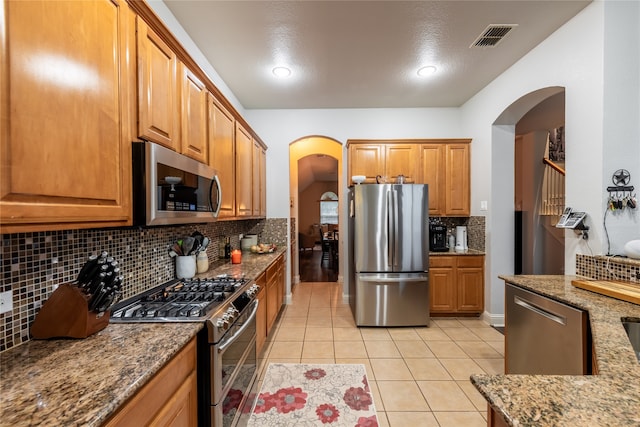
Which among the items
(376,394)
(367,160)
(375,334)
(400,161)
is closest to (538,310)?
(376,394)

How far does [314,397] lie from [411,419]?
694 millimetres

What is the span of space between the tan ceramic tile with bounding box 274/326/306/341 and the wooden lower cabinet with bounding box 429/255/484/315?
1.72 m

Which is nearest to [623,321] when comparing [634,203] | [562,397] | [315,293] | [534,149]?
[562,397]

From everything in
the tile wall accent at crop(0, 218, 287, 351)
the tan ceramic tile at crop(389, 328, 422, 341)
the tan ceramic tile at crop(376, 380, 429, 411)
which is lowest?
the tan ceramic tile at crop(389, 328, 422, 341)

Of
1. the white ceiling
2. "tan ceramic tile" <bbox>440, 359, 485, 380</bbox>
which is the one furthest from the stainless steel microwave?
"tan ceramic tile" <bbox>440, 359, 485, 380</bbox>

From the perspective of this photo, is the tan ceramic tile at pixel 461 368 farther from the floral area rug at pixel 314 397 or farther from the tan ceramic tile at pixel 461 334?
the floral area rug at pixel 314 397

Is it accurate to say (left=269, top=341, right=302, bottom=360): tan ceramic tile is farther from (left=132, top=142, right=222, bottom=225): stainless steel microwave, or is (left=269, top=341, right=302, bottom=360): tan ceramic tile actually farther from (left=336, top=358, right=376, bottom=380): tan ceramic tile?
(left=132, top=142, right=222, bottom=225): stainless steel microwave

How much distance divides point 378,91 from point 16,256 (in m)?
3.65

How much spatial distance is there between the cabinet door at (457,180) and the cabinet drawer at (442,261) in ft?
2.21

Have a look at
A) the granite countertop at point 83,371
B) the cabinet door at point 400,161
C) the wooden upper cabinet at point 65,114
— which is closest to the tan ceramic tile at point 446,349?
the cabinet door at point 400,161

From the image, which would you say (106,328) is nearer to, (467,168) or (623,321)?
(623,321)

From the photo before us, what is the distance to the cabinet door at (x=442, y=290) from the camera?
3590 millimetres

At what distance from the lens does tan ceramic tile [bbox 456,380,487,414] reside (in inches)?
78.9

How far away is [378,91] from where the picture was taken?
3.62 m
